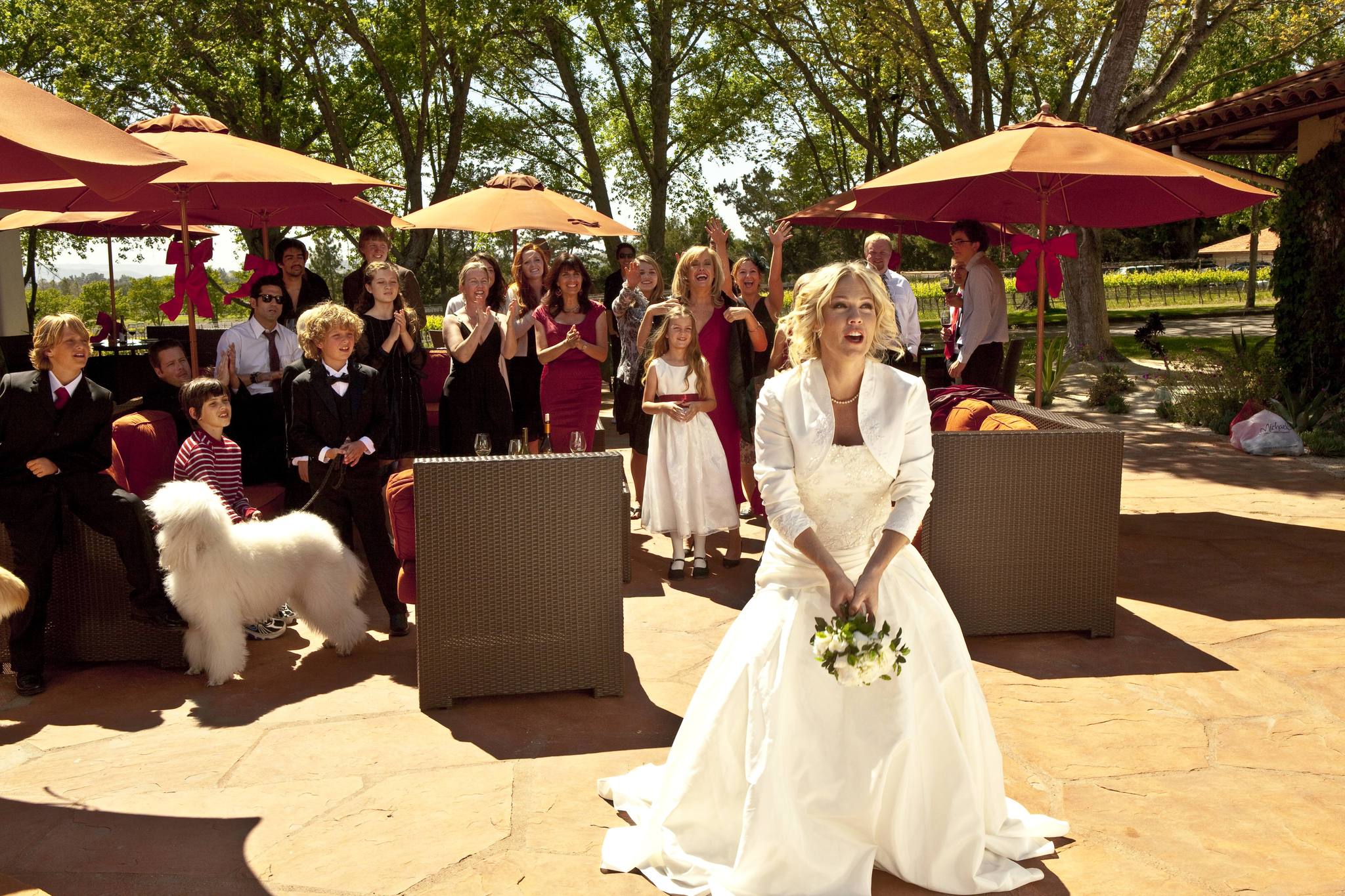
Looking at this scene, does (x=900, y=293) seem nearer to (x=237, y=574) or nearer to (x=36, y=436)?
(x=237, y=574)

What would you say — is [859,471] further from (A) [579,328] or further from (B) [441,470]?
(A) [579,328]

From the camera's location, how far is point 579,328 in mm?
7848

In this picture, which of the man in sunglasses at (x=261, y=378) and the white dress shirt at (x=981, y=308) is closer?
the man in sunglasses at (x=261, y=378)

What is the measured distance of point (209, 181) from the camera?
6.53m

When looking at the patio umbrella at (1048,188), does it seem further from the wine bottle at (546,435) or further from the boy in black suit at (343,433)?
the boy in black suit at (343,433)

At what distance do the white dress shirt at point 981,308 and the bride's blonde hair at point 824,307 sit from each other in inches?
199

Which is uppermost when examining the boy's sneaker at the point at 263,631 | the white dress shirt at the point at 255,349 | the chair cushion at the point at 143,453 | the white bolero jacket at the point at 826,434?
the white dress shirt at the point at 255,349

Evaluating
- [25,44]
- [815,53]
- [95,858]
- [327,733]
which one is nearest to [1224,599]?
[327,733]

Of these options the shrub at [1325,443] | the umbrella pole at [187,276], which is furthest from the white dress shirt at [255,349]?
the shrub at [1325,443]

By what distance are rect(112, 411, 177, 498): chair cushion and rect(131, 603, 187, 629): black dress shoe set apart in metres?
0.83

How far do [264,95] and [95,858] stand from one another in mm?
23084

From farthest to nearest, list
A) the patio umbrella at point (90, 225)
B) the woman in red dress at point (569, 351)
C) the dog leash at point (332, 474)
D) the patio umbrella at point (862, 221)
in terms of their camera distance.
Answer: the patio umbrella at point (862, 221), the patio umbrella at point (90, 225), the woman in red dress at point (569, 351), the dog leash at point (332, 474)

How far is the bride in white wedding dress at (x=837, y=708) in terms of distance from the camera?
3.38 metres

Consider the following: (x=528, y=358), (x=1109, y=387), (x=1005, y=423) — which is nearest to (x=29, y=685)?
(x=528, y=358)
